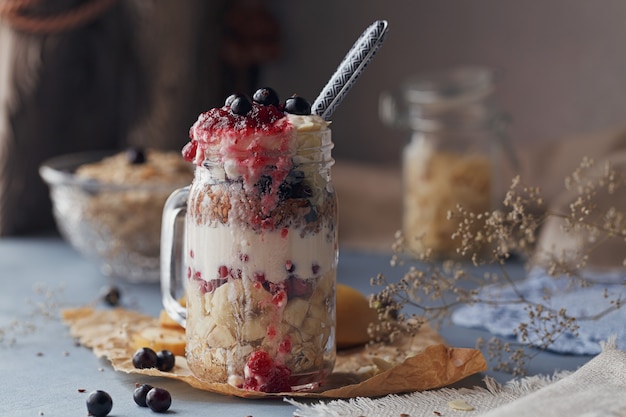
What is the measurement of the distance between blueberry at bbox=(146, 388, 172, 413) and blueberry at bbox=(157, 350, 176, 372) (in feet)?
0.39

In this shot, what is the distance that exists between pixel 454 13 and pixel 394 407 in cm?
158

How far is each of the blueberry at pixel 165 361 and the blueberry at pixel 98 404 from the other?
14cm

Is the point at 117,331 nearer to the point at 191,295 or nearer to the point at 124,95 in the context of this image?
the point at 191,295

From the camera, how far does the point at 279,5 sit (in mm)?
2617

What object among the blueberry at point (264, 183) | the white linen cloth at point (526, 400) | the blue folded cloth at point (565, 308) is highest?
the blueberry at point (264, 183)

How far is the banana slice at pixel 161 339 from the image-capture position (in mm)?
1286

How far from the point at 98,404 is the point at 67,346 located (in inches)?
13.2

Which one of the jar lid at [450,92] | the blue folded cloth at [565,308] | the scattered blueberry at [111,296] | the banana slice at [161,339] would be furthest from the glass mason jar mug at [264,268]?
the jar lid at [450,92]

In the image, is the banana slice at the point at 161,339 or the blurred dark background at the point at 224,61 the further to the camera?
the blurred dark background at the point at 224,61

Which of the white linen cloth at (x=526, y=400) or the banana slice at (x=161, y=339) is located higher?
the white linen cloth at (x=526, y=400)

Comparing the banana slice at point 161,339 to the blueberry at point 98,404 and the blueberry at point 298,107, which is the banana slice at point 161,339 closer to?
the blueberry at point 98,404

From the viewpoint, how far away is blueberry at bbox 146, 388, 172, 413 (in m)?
1.09

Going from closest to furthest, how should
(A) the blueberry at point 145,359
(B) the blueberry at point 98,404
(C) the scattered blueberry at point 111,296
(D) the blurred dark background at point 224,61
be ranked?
1. (B) the blueberry at point 98,404
2. (A) the blueberry at point 145,359
3. (C) the scattered blueberry at point 111,296
4. (D) the blurred dark background at point 224,61

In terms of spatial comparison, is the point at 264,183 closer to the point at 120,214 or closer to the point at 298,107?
the point at 298,107
